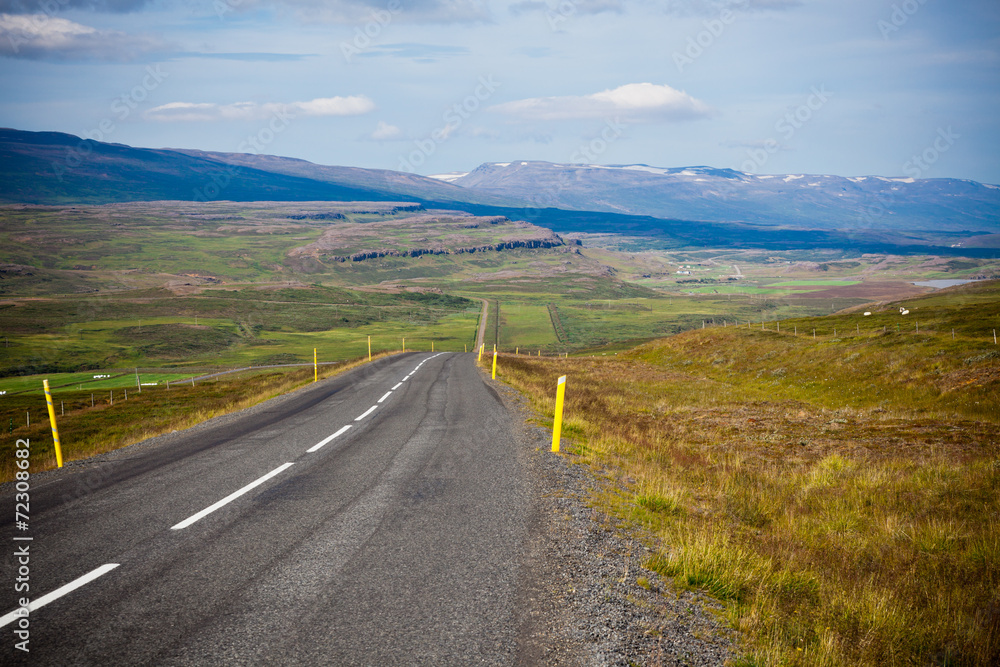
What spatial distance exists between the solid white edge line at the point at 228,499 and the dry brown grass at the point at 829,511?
5632mm

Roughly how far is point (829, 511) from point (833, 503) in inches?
20.4

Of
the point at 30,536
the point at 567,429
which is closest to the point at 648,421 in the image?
the point at 567,429

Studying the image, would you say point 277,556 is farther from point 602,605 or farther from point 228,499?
point 602,605

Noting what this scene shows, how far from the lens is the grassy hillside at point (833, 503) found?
5.43 m

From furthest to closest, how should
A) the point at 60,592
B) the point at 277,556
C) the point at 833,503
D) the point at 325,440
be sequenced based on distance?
the point at 325,440, the point at 833,503, the point at 277,556, the point at 60,592

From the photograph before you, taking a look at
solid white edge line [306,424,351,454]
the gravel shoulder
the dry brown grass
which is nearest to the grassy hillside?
the dry brown grass

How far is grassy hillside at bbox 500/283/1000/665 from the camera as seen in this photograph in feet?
17.8

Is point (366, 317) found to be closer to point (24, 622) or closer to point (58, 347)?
point (58, 347)

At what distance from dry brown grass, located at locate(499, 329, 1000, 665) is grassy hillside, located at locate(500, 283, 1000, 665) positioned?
0.03 m

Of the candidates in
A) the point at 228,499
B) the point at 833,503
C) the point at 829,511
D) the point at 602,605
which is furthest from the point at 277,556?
the point at 833,503

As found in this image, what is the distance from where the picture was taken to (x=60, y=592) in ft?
17.7

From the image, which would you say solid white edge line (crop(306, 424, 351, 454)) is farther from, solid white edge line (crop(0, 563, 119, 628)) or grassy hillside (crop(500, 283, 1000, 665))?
solid white edge line (crop(0, 563, 119, 628))

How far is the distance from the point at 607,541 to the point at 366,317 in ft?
587

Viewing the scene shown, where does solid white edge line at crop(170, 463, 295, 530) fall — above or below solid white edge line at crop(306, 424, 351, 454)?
above
